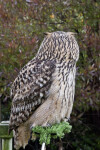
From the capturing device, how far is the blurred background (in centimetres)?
445

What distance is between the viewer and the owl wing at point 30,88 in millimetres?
2846

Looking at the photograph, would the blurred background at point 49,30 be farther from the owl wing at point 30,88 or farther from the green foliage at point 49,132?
the green foliage at point 49,132

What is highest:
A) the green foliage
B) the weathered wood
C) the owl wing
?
the owl wing

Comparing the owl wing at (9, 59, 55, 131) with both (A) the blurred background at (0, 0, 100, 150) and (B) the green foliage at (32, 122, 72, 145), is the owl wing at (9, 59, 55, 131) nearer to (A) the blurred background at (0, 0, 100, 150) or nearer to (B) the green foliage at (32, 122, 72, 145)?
(B) the green foliage at (32, 122, 72, 145)

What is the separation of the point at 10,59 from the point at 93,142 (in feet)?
7.82

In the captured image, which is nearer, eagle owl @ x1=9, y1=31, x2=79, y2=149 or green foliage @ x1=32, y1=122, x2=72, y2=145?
green foliage @ x1=32, y1=122, x2=72, y2=145

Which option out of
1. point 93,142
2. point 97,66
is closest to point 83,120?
point 93,142

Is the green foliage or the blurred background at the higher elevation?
the blurred background

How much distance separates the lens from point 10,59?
446cm

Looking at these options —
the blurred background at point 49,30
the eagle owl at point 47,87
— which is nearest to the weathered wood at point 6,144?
the eagle owl at point 47,87

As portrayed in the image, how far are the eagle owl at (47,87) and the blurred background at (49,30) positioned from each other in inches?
54.9

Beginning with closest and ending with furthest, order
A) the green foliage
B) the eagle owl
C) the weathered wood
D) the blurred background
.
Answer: the green foliage → the weathered wood → the eagle owl → the blurred background

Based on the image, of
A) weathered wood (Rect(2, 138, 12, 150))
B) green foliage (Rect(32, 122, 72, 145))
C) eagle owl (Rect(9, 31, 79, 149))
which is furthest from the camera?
→ eagle owl (Rect(9, 31, 79, 149))

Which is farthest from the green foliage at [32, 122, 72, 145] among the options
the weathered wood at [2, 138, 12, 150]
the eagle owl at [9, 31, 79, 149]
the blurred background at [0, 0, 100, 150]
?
the blurred background at [0, 0, 100, 150]
